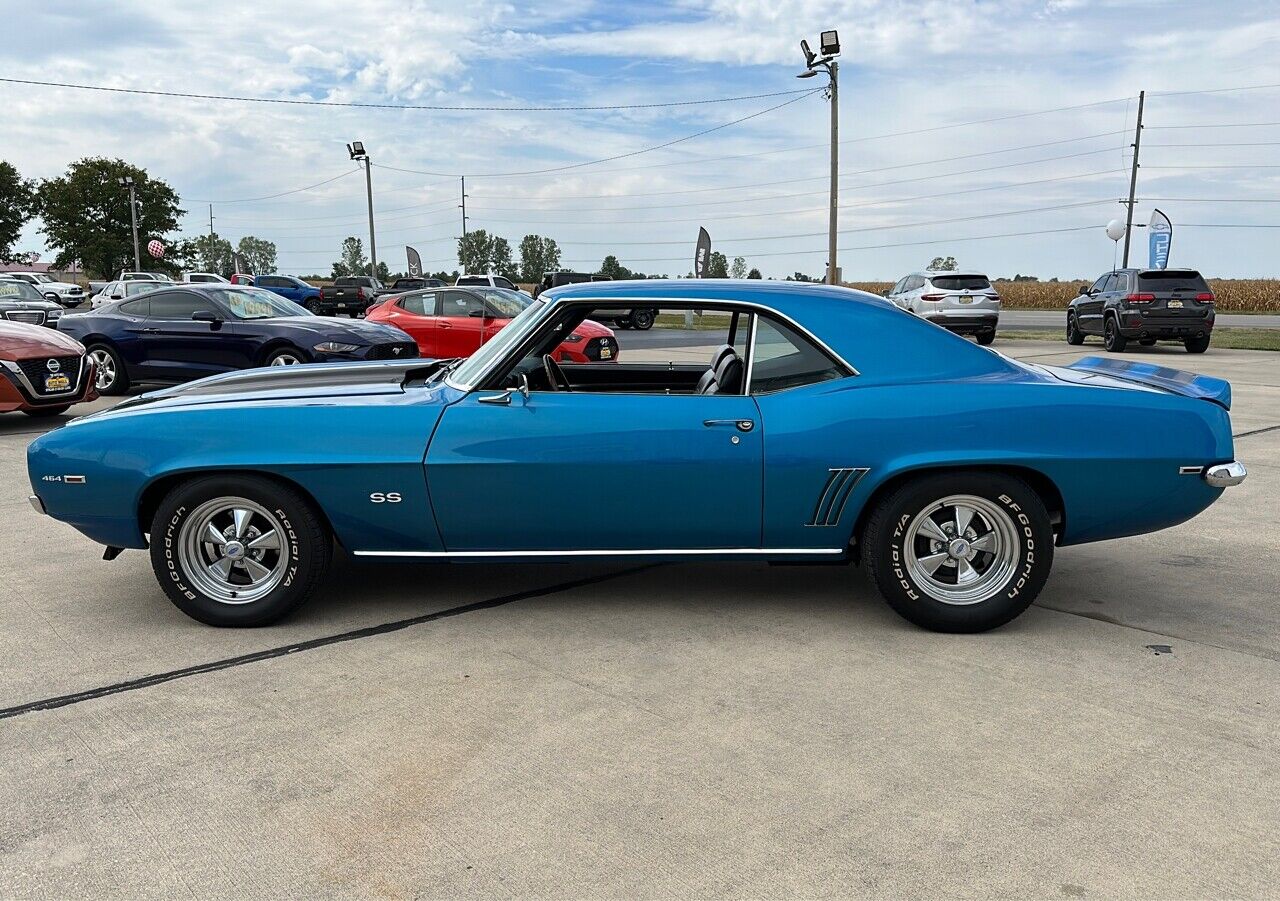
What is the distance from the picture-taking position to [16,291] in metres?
24.9

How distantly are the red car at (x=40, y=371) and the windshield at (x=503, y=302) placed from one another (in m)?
5.92

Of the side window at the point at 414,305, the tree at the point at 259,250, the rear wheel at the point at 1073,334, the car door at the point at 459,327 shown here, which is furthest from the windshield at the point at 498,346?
the tree at the point at 259,250

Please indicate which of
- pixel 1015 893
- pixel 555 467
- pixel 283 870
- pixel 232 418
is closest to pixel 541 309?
pixel 555 467

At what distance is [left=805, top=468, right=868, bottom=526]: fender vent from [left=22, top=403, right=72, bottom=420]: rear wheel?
867 cm

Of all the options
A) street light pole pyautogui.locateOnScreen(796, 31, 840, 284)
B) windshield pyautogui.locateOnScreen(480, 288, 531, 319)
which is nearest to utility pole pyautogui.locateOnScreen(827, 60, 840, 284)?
street light pole pyautogui.locateOnScreen(796, 31, 840, 284)

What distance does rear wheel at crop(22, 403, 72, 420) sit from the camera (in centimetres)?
1007

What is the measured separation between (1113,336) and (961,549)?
1844 centimetres

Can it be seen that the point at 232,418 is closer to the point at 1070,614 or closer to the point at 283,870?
the point at 283,870

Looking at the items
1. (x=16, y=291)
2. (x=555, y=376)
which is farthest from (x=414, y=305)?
(x=16, y=291)

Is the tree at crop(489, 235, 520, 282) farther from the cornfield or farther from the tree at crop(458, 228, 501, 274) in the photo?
the cornfield

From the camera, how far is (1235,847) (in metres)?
2.66

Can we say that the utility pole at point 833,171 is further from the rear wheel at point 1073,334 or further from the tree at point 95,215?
the tree at point 95,215

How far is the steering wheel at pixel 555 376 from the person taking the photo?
4.52 m

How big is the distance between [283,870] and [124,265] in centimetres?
8896
